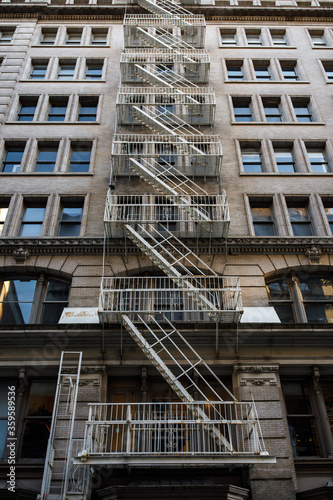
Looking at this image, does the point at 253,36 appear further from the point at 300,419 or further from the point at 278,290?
the point at 300,419

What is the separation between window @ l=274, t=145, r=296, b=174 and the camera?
2170 cm

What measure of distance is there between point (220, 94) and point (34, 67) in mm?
10908

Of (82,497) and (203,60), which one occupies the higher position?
(203,60)

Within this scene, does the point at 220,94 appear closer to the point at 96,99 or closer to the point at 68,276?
the point at 96,99

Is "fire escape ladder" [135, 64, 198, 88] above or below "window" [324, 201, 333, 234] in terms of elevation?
above

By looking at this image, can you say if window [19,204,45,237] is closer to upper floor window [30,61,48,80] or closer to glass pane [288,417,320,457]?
upper floor window [30,61,48,80]

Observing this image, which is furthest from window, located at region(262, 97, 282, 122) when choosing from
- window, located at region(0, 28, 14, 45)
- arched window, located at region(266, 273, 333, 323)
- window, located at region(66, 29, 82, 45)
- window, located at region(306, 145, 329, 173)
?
window, located at region(0, 28, 14, 45)

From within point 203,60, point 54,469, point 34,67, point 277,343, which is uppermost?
point 34,67

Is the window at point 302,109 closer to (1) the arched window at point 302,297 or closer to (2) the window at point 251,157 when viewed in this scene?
(2) the window at point 251,157

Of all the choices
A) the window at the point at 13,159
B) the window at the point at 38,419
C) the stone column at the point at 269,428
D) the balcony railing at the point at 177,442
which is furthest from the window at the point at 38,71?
the stone column at the point at 269,428

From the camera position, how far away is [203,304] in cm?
1506

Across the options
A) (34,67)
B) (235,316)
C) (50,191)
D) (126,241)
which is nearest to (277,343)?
(235,316)

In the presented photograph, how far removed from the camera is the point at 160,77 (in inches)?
991

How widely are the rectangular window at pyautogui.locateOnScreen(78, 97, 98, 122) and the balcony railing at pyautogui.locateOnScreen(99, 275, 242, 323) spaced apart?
10.6 meters
